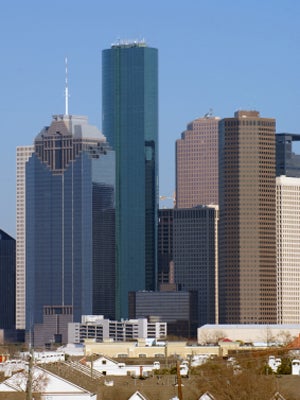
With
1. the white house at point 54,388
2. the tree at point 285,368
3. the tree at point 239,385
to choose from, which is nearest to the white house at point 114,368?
the tree at point 285,368

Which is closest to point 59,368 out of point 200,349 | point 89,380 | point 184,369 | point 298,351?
point 89,380

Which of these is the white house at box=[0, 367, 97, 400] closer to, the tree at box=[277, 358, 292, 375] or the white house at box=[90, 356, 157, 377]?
the tree at box=[277, 358, 292, 375]

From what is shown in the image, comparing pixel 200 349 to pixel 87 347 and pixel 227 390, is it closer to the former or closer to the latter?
pixel 87 347

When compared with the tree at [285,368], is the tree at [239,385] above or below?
above

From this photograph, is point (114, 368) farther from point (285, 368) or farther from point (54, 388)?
point (54, 388)

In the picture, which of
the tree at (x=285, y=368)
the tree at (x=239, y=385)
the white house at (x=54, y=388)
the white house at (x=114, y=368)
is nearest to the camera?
the tree at (x=239, y=385)

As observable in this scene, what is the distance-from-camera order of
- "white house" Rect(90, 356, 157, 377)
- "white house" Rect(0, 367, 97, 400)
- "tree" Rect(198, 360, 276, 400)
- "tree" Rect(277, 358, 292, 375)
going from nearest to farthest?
"tree" Rect(198, 360, 276, 400) → "white house" Rect(0, 367, 97, 400) → "tree" Rect(277, 358, 292, 375) → "white house" Rect(90, 356, 157, 377)

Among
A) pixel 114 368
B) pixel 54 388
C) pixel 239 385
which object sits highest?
pixel 239 385

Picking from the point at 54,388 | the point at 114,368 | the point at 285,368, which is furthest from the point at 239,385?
the point at 114,368

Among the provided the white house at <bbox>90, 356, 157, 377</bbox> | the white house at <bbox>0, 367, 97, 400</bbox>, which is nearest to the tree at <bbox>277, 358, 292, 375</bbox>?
the white house at <bbox>90, 356, 157, 377</bbox>

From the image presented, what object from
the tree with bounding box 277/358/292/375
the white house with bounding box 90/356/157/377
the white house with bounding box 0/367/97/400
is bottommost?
the white house with bounding box 90/356/157/377

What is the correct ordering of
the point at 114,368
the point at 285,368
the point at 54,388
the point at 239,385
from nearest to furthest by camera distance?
the point at 239,385 → the point at 54,388 → the point at 285,368 → the point at 114,368

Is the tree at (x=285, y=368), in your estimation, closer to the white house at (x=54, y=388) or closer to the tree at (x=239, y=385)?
the tree at (x=239, y=385)

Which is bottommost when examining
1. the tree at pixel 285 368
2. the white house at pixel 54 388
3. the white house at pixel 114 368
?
the white house at pixel 114 368
